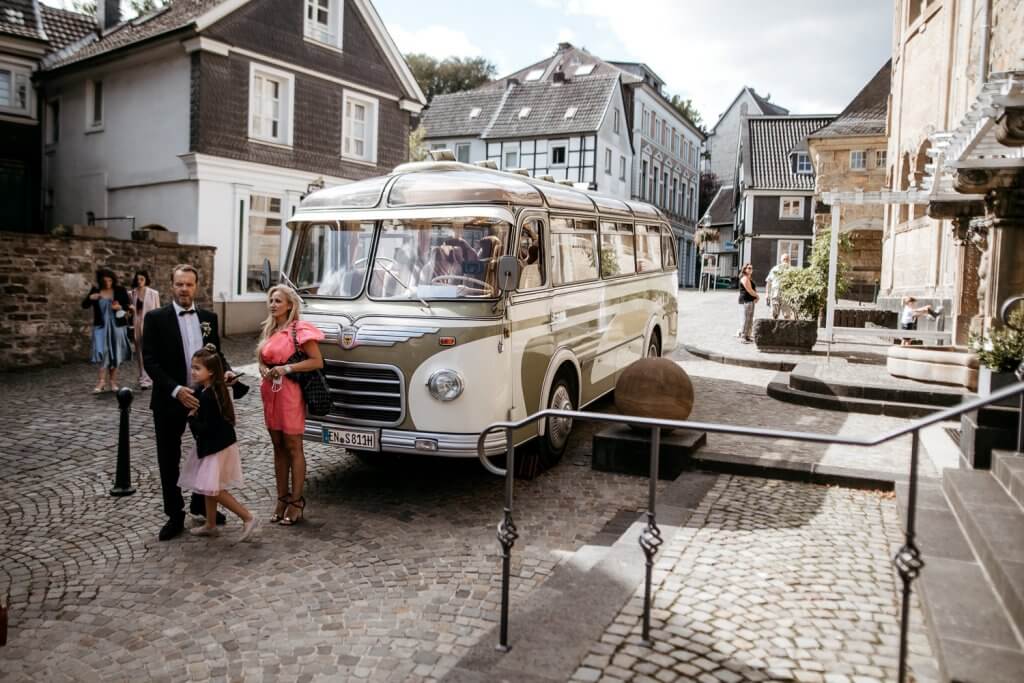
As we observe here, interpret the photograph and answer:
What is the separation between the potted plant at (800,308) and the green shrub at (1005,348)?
9.30m

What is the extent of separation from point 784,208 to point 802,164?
286cm

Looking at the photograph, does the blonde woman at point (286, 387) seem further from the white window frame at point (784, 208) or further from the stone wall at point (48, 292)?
the white window frame at point (784, 208)

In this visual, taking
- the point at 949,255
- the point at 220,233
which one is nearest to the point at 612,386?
the point at 949,255

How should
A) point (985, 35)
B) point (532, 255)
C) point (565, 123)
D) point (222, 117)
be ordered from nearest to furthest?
point (532, 255) → point (985, 35) → point (222, 117) → point (565, 123)

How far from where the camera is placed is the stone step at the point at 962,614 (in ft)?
11.5

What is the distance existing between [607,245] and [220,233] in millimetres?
13754

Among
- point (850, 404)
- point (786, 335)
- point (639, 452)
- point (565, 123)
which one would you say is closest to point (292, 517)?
point (639, 452)

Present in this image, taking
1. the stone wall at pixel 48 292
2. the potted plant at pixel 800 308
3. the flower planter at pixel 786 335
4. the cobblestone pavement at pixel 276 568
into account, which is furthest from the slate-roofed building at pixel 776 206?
the cobblestone pavement at pixel 276 568

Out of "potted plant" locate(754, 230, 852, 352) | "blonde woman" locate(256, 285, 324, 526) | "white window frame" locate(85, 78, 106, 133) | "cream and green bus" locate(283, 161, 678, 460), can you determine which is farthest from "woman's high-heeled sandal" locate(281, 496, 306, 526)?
"white window frame" locate(85, 78, 106, 133)

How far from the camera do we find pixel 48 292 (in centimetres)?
1547

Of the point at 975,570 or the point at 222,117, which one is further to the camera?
the point at 222,117

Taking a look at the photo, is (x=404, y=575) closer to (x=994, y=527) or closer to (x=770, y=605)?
(x=770, y=605)

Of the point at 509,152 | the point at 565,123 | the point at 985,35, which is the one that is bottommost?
the point at 985,35

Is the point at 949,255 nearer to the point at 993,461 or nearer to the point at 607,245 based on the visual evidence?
the point at 607,245
